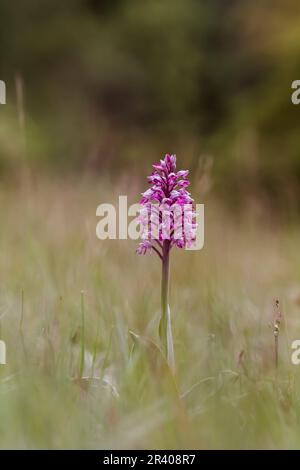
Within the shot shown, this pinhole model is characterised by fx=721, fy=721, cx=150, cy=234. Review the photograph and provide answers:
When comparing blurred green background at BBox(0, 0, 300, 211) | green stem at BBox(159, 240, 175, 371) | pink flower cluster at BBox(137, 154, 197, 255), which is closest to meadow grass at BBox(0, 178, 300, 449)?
green stem at BBox(159, 240, 175, 371)

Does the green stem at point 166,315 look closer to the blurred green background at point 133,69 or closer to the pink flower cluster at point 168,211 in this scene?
the pink flower cluster at point 168,211

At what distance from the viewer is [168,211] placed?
4.71 feet

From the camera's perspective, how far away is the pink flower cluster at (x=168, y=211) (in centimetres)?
145

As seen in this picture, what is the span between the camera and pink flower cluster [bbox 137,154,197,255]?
4.75 ft

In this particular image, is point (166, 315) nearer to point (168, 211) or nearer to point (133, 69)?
point (168, 211)

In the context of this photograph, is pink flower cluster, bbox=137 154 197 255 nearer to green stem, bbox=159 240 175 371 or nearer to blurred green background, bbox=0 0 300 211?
green stem, bbox=159 240 175 371

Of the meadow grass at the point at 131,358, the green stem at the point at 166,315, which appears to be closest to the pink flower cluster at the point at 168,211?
the green stem at the point at 166,315

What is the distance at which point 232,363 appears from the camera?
173 cm

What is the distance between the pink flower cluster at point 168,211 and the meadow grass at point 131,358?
0.69 feet

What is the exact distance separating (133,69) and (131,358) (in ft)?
29.0

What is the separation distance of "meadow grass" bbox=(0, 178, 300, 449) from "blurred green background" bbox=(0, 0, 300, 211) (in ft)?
18.6

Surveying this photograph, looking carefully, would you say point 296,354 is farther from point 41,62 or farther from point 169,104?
point 41,62

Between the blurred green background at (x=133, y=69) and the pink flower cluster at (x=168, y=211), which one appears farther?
the blurred green background at (x=133, y=69)

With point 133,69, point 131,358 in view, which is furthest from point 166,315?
point 133,69
